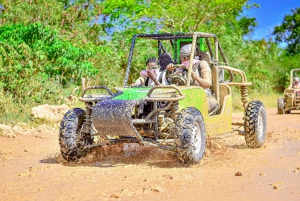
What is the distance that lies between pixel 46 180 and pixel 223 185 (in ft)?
6.61

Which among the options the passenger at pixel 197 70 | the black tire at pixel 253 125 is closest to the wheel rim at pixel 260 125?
the black tire at pixel 253 125

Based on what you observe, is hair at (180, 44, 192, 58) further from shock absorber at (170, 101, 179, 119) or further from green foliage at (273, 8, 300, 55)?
green foliage at (273, 8, 300, 55)

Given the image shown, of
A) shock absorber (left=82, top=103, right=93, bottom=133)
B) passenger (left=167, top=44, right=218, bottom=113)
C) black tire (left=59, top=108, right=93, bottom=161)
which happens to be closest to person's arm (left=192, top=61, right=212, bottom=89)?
passenger (left=167, top=44, right=218, bottom=113)

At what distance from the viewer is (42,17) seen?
20.7 meters

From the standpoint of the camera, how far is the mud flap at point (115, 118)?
7.05 m

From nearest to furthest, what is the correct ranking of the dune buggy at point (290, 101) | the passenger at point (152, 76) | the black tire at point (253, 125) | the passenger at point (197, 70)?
the passenger at point (197, 70) → the passenger at point (152, 76) → the black tire at point (253, 125) → the dune buggy at point (290, 101)

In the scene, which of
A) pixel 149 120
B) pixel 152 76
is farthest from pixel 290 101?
pixel 149 120

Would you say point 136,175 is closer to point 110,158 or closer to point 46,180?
point 46,180

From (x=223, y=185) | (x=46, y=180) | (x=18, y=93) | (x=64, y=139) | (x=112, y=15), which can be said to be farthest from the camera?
(x=112, y=15)

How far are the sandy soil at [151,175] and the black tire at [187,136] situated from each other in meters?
0.15

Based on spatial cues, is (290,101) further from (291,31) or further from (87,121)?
(291,31)

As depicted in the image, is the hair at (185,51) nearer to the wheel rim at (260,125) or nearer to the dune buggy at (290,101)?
the wheel rim at (260,125)

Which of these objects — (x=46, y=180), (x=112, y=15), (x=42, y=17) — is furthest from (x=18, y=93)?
(x=112, y=15)

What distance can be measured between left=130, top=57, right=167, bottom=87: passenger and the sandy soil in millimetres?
1039
